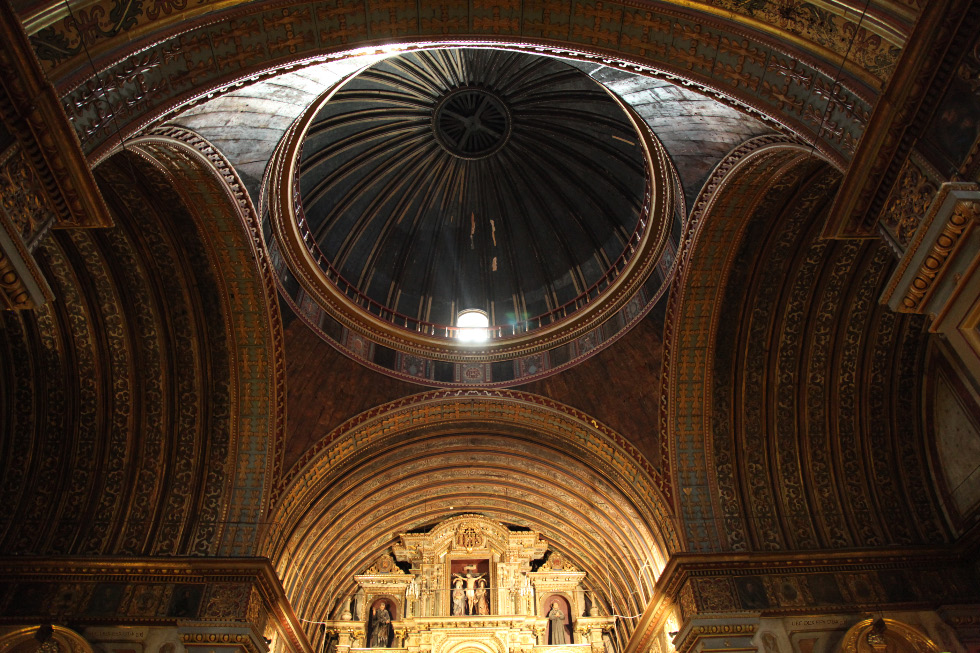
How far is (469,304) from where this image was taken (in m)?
16.5

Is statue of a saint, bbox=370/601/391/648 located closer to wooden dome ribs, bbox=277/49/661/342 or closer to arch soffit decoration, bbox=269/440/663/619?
arch soffit decoration, bbox=269/440/663/619

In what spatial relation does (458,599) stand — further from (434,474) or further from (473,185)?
(473,185)

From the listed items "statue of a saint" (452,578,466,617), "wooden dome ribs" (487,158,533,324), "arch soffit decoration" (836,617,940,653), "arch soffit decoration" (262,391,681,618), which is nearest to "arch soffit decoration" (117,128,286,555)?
"arch soffit decoration" (262,391,681,618)

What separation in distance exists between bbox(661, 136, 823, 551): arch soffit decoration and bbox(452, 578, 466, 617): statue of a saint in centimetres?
838

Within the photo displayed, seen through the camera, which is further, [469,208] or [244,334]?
[469,208]

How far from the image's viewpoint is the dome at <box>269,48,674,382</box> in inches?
541

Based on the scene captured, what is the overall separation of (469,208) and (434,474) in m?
6.86

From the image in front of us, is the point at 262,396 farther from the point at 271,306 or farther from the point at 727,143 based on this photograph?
the point at 727,143

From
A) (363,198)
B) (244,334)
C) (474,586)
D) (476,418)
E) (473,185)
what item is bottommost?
(474,586)

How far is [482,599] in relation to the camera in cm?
1762

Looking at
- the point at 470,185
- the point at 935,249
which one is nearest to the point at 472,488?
the point at 470,185

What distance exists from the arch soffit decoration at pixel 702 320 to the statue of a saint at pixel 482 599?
8.19m

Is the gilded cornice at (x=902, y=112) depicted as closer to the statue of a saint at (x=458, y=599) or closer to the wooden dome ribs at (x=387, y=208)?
the wooden dome ribs at (x=387, y=208)

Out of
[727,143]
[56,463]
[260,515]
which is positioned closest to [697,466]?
[727,143]
